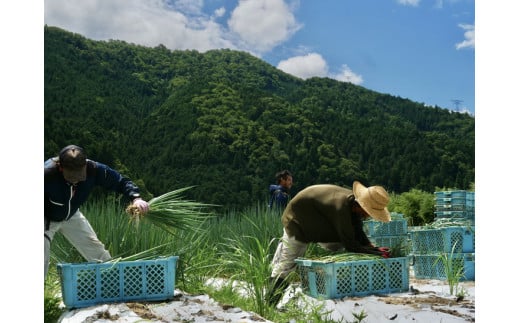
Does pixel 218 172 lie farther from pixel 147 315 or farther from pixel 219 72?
pixel 147 315

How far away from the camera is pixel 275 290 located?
4164mm

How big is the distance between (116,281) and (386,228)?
3647 mm

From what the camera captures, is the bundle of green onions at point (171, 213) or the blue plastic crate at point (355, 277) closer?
the blue plastic crate at point (355, 277)

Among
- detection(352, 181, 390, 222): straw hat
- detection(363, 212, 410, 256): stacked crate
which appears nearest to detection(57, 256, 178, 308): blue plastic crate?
detection(352, 181, 390, 222): straw hat

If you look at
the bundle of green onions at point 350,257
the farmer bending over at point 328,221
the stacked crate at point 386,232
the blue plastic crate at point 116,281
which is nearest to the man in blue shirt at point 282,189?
the stacked crate at point 386,232

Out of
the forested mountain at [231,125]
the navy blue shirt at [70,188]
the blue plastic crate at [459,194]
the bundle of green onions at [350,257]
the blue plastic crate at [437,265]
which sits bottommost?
the blue plastic crate at [437,265]

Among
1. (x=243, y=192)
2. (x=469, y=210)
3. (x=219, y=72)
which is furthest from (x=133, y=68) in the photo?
(x=469, y=210)

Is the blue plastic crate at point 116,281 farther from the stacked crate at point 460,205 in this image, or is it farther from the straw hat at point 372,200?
the stacked crate at point 460,205

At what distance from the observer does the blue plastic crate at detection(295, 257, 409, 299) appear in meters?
3.88

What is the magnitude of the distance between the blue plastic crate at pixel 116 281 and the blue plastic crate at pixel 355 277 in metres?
0.96

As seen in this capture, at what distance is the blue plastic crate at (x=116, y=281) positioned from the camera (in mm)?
3551

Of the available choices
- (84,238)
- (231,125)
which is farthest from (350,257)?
(231,125)

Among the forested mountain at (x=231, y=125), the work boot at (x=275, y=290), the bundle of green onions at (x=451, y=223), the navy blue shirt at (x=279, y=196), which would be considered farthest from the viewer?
the forested mountain at (x=231, y=125)
